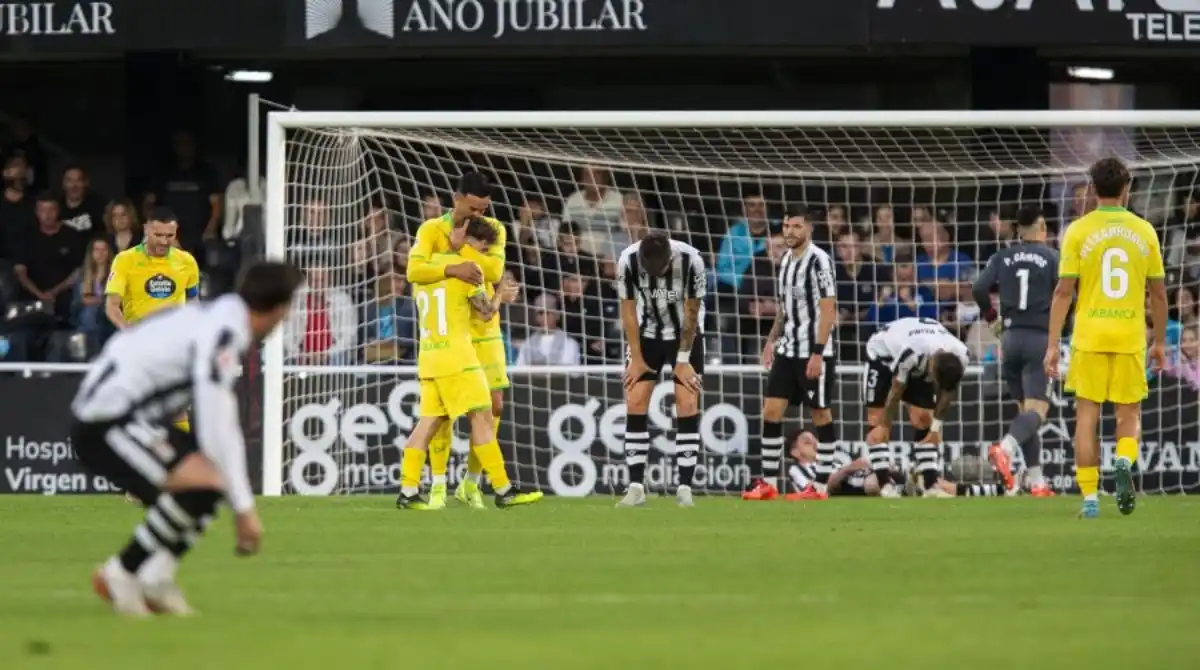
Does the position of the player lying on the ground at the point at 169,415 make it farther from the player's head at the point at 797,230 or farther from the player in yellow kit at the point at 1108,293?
the player's head at the point at 797,230

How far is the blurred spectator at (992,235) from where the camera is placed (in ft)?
64.1

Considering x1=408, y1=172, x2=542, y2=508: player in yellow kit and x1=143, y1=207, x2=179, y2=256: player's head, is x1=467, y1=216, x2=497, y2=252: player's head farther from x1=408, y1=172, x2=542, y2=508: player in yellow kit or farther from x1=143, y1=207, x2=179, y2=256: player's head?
x1=143, y1=207, x2=179, y2=256: player's head

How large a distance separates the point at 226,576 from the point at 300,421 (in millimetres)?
8418

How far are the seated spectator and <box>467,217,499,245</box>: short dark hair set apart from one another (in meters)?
5.77

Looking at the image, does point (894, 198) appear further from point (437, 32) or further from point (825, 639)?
point (825, 639)

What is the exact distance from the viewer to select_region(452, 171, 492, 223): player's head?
14.3 metres

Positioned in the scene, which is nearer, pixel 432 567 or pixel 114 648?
pixel 114 648

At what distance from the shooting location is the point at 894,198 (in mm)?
19844

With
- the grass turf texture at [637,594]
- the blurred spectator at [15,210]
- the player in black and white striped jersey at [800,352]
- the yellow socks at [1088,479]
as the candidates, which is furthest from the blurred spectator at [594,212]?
the yellow socks at [1088,479]

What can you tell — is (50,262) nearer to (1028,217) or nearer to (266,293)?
(1028,217)

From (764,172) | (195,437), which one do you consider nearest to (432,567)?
(195,437)

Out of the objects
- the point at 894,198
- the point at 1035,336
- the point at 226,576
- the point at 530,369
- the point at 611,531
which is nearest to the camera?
the point at 226,576

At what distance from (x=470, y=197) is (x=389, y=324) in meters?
4.82

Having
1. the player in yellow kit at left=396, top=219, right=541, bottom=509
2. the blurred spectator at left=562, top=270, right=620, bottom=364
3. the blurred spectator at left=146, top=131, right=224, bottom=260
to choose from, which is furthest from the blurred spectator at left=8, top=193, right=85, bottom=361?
the player in yellow kit at left=396, top=219, right=541, bottom=509
